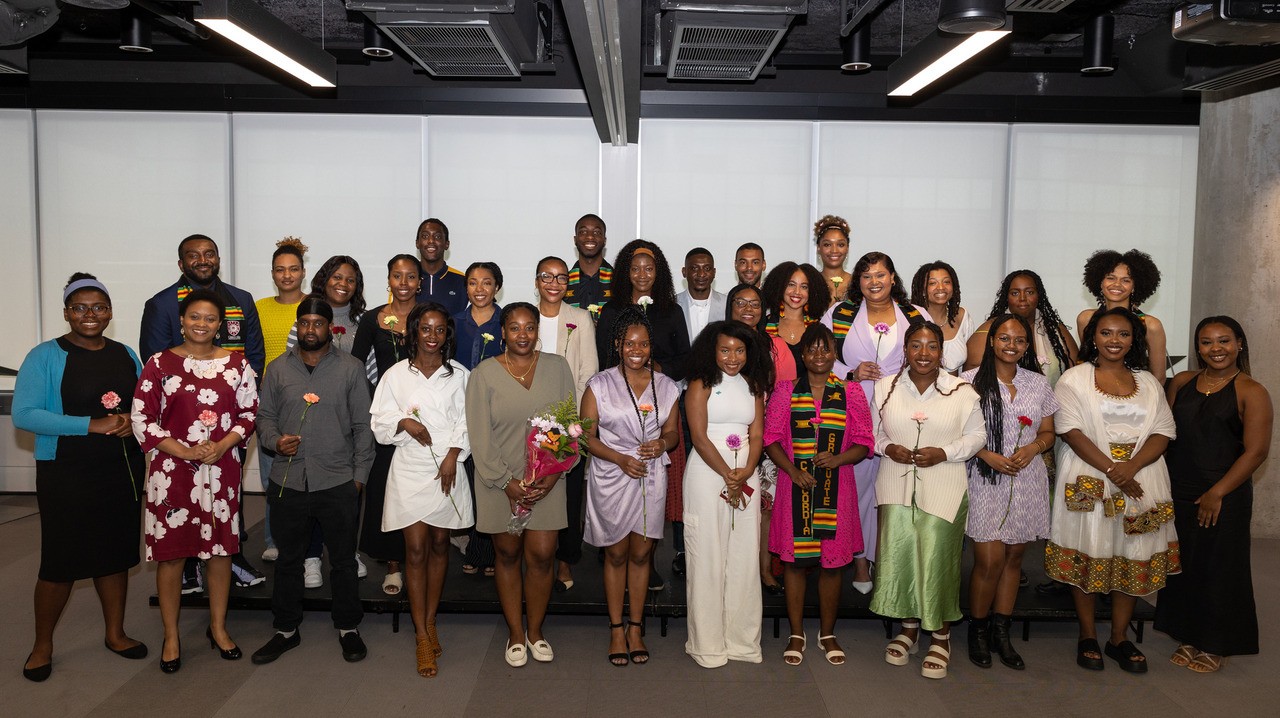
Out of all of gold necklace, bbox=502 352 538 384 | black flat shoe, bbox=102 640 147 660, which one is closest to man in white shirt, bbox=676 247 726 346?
gold necklace, bbox=502 352 538 384

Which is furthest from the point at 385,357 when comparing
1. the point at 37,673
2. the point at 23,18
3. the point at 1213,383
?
the point at 1213,383

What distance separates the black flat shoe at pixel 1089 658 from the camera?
414 cm

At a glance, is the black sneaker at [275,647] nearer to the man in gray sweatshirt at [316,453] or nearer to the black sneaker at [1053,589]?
the man in gray sweatshirt at [316,453]

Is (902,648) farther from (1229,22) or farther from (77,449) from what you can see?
(77,449)

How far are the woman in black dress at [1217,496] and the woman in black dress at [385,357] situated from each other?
4216 mm

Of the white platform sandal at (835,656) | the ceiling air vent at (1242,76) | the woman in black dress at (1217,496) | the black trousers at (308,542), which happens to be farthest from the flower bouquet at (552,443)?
the ceiling air vent at (1242,76)

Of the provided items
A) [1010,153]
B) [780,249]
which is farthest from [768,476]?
[1010,153]

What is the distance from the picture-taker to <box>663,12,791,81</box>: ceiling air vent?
4648 millimetres

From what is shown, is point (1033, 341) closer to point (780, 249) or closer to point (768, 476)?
point (768, 476)

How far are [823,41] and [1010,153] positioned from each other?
2.11 m

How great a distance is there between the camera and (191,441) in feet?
12.7

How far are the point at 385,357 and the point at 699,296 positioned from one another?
1991 millimetres

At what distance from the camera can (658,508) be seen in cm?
408

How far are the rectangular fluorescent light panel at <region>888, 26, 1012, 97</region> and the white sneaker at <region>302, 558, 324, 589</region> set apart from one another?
473cm
